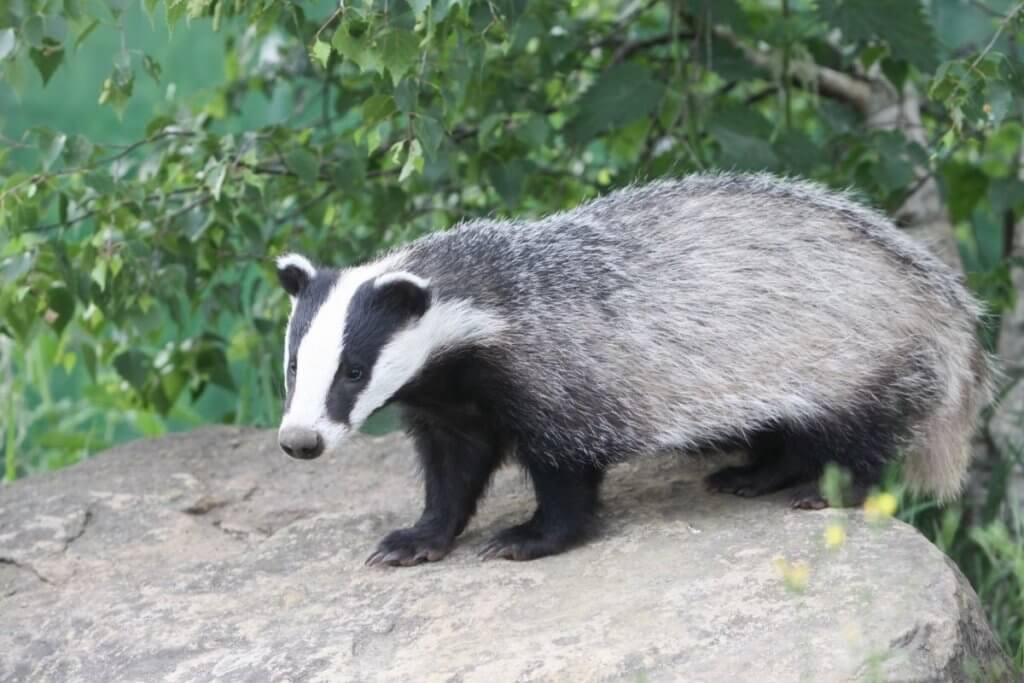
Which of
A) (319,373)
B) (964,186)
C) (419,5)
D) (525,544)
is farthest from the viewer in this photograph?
(964,186)

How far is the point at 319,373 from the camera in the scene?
158 inches

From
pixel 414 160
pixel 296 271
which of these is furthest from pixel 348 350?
pixel 414 160

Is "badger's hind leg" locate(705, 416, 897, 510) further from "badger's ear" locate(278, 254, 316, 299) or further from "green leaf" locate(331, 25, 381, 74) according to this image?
"green leaf" locate(331, 25, 381, 74)

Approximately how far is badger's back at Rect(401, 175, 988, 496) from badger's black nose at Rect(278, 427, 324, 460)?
0.67 m

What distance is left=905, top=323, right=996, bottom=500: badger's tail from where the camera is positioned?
15.3 ft

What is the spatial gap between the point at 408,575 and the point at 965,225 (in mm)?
4451

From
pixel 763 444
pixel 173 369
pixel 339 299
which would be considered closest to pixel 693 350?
pixel 763 444

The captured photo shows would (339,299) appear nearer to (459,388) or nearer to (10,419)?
(459,388)

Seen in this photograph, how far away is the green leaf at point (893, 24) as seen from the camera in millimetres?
5328

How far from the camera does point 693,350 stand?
448 cm

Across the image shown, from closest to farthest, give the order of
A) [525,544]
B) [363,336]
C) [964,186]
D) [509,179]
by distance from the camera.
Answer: [363,336] < [525,544] < [509,179] < [964,186]

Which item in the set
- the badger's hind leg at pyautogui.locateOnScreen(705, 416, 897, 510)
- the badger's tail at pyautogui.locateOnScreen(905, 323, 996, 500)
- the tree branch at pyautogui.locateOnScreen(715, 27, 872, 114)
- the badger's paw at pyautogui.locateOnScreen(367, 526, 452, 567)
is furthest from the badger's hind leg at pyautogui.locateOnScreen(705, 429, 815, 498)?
the tree branch at pyautogui.locateOnScreen(715, 27, 872, 114)

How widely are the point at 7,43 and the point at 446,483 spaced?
1.89 metres

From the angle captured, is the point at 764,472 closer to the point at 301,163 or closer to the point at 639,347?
the point at 639,347
